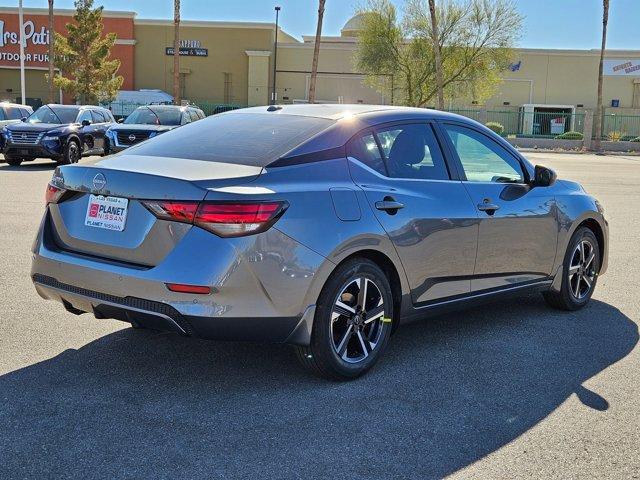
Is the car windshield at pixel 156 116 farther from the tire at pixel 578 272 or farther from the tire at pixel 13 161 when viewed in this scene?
the tire at pixel 578 272

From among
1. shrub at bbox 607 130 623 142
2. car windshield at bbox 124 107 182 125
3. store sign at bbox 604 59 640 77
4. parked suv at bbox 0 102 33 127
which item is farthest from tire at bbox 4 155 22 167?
store sign at bbox 604 59 640 77

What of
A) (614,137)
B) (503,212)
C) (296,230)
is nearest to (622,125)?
(614,137)

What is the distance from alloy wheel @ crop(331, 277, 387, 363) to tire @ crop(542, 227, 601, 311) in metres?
2.21

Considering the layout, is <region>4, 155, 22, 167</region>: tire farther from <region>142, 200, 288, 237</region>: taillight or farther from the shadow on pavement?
<region>142, 200, 288, 237</region>: taillight

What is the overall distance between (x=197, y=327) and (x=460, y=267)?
2.06m

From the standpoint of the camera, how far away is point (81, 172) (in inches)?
169

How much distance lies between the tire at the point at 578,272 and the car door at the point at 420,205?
140cm

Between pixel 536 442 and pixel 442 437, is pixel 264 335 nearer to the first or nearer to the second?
pixel 442 437

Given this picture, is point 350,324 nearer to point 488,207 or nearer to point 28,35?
point 488,207

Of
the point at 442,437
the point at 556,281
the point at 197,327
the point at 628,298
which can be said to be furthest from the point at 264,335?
the point at 628,298

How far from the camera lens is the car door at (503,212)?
17.3 ft

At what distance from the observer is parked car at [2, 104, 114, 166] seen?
63.7ft

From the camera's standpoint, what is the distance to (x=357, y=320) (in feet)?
14.6

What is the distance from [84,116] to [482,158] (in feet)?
59.7
